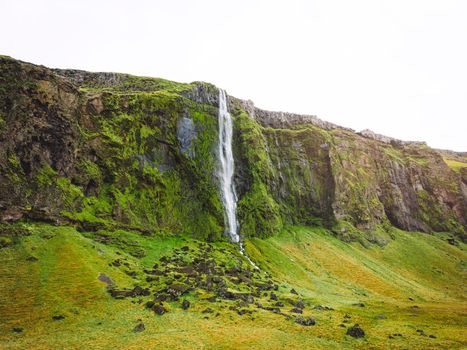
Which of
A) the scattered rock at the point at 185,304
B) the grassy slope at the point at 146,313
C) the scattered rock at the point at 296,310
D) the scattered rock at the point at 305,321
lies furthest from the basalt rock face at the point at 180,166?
the scattered rock at the point at 305,321

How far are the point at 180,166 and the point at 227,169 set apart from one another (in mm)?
17027

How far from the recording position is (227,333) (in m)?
34.2

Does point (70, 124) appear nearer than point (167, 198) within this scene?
Yes

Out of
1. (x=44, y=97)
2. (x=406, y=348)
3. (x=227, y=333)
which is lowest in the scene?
(x=227, y=333)

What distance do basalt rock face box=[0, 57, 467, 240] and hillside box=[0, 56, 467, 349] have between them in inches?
15.5

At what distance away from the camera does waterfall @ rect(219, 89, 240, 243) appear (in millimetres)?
90650

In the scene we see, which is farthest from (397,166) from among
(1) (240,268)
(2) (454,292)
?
(1) (240,268)

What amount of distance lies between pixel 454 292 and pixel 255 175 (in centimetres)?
6426

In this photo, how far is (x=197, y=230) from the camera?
83.1 m

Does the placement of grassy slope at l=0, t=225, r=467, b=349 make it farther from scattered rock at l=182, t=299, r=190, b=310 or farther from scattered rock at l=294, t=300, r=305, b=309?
scattered rock at l=294, t=300, r=305, b=309

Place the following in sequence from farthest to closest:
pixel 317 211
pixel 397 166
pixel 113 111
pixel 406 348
→ 1. pixel 397 166
2. pixel 317 211
3. pixel 113 111
4. pixel 406 348

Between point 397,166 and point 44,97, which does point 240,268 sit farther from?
point 397,166

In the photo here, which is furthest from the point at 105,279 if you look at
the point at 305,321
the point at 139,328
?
the point at 305,321

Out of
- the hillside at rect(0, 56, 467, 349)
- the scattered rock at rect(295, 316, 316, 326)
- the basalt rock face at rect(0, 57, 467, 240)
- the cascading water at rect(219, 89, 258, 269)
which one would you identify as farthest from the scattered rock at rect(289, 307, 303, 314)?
the basalt rock face at rect(0, 57, 467, 240)
